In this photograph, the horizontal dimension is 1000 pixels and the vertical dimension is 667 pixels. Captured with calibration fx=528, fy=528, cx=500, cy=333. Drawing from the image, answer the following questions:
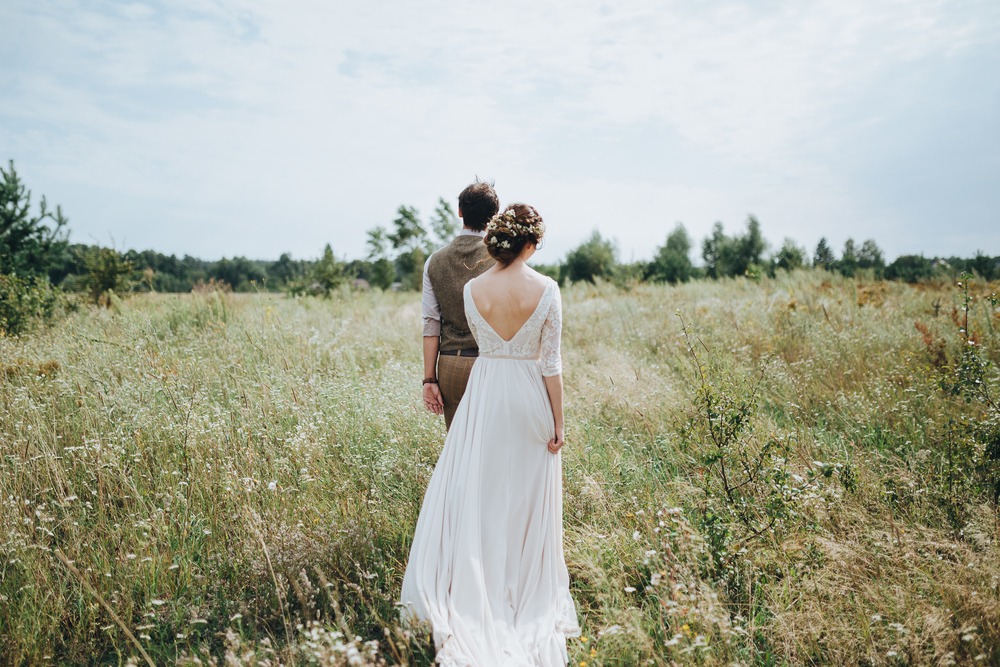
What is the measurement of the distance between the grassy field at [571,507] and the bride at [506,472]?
295mm

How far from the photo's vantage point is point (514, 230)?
3.02m

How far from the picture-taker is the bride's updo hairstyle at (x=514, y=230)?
3025 millimetres

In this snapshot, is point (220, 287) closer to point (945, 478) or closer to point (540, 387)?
point (540, 387)

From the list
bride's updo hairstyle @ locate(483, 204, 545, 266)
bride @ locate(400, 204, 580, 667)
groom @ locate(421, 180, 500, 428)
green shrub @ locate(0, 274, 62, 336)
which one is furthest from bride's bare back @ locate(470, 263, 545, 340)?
green shrub @ locate(0, 274, 62, 336)

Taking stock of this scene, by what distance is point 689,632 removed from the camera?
2.59 m

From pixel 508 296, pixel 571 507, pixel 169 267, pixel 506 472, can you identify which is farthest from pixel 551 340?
pixel 169 267

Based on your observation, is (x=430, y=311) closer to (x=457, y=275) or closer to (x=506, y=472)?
(x=457, y=275)

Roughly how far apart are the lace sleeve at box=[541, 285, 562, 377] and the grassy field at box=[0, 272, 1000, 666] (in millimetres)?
1044

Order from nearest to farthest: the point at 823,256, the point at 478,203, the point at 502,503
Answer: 1. the point at 502,503
2. the point at 478,203
3. the point at 823,256

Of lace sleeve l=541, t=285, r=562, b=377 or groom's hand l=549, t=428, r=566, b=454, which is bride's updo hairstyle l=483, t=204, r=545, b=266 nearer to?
lace sleeve l=541, t=285, r=562, b=377

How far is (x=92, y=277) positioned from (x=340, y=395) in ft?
32.5

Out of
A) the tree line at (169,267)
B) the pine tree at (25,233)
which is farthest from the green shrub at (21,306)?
the pine tree at (25,233)

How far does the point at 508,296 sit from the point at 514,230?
15.1 inches

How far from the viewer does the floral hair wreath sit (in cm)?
302
